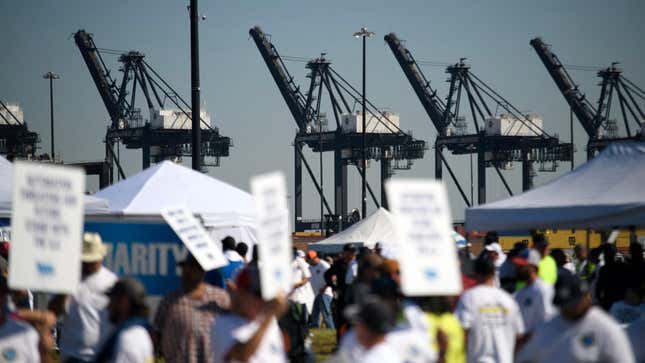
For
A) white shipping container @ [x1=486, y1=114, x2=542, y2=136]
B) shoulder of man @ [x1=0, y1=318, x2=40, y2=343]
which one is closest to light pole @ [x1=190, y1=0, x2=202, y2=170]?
shoulder of man @ [x1=0, y1=318, x2=40, y2=343]

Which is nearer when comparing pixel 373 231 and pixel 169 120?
pixel 373 231

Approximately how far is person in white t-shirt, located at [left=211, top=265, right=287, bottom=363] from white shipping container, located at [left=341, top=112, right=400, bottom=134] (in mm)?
81556

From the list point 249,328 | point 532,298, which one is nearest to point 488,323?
point 532,298

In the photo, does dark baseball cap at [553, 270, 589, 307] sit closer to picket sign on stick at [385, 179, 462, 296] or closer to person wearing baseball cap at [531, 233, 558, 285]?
picket sign on stick at [385, 179, 462, 296]

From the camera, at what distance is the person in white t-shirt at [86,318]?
7.60 m

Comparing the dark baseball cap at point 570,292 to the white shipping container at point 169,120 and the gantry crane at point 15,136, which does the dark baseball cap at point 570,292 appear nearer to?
the white shipping container at point 169,120

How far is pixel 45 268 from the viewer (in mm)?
6164

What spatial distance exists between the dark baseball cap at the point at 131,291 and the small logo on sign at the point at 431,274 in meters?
1.56

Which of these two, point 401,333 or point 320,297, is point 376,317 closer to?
point 401,333

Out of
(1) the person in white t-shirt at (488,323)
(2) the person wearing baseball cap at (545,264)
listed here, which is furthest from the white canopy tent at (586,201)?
(1) the person in white t-shirt at (488,323)

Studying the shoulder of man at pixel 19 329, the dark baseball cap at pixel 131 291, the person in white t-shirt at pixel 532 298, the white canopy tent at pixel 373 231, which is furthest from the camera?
the white canopy tent at pixel 373 231

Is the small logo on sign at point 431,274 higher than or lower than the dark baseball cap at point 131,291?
higher

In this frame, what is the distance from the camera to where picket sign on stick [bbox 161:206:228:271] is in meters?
8.58

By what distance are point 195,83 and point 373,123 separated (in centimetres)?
7243
